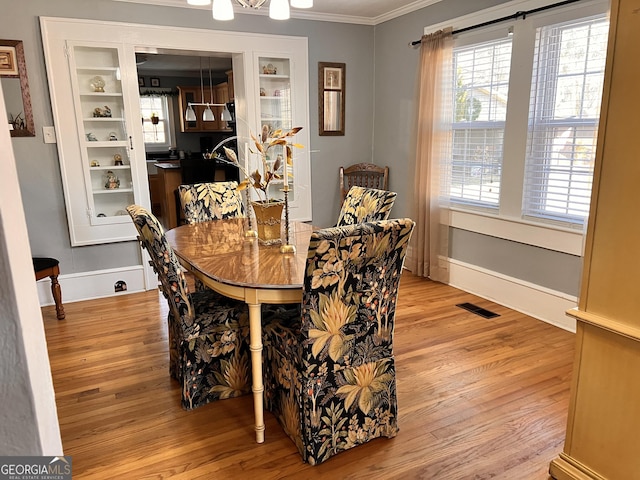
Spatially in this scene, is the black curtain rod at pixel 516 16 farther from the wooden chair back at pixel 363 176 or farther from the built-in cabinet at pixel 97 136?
the built-in cabinet at pixel 97 136

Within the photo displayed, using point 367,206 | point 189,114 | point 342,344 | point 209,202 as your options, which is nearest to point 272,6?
point 367,206

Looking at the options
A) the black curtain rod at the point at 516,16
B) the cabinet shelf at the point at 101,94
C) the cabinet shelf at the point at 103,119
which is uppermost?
the black curtain rod at the point at 516,16

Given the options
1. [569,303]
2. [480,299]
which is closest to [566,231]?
[569,303]

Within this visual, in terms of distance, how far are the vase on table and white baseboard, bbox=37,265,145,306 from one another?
6.96 feet

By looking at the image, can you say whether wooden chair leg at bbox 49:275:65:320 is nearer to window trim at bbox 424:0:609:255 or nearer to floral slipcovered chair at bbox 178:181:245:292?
floral slipcovered chair at bbox 178:181:245:292

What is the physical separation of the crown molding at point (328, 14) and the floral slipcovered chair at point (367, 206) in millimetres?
2127

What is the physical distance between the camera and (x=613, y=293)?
1573 millimetres

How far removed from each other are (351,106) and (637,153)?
359 centimetres

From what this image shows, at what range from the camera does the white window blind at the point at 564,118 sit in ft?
9.41

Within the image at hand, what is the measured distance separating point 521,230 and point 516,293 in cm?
51

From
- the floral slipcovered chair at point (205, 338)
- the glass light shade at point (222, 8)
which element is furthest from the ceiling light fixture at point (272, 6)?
the floral slipcovered chair at point (205, 338)

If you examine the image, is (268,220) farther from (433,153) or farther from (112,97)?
(112,97)

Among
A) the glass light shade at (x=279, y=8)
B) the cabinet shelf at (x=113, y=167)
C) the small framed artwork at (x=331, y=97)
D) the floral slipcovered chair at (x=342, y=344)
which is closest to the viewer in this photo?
the floral slipcovered chair at (x=342, y=344)

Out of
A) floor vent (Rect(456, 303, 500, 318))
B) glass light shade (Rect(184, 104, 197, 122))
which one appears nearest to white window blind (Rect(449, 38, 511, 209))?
floor vent (Rect(456, 303, 500, 318))
